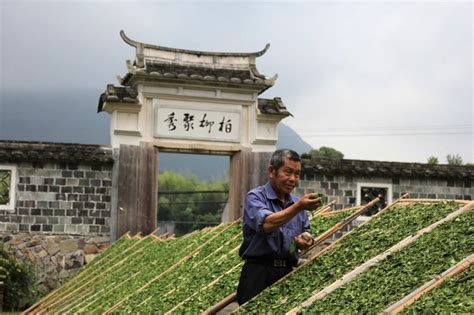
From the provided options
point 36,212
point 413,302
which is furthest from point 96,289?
point 413,302

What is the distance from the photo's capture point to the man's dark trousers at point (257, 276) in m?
4.66

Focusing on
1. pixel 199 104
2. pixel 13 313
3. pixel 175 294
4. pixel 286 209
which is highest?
pixel 199 104

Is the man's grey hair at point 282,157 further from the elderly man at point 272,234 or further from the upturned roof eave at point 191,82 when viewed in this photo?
the upturned roof eave at point 191,82

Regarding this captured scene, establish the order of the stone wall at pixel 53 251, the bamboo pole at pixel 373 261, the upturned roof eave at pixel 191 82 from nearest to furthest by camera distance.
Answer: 1. the bamboo pole at pixel 373 261
2. the stone wall at pixel 53 251
3. the upturned roof eave at pixel 191 82

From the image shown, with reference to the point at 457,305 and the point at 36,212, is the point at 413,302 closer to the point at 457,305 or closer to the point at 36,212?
the point at 457,305

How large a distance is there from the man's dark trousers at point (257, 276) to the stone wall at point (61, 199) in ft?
26.1

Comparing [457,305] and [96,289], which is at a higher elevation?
[457,305]

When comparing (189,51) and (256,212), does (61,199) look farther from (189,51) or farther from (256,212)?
(256,212)

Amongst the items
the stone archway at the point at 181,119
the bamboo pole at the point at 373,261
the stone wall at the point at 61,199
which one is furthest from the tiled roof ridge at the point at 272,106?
the bamboo pole at the point at 373,261

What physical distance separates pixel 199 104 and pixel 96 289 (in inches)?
188

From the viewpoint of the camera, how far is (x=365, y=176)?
44.5ft

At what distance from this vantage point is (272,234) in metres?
4.59

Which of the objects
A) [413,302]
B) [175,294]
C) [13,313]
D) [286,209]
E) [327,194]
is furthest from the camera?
[327,194]

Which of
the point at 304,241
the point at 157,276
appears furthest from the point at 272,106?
the point at 304,241
